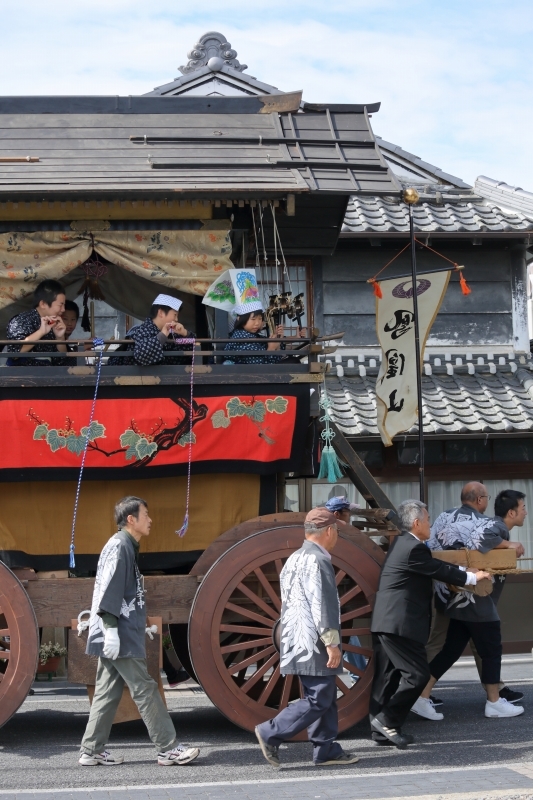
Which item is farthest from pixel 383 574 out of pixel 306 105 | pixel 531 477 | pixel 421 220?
pixel 421 220

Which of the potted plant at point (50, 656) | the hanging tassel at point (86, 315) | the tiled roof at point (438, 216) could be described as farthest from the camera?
the tiled roof at point (438, 216)

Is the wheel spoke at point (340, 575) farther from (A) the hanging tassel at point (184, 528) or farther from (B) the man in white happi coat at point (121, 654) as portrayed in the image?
(B) the man in white happi coat at point (121, 654)

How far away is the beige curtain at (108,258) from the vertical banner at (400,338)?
2.58 m

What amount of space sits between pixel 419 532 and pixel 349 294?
23.0 ft

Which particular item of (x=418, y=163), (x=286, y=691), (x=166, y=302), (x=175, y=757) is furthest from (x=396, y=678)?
(x=418, y=163)

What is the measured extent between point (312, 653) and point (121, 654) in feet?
4.01

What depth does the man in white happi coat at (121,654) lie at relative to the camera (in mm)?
6305

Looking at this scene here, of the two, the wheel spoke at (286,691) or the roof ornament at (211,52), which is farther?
the roof ornament at (211,52)

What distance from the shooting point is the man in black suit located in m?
6.89

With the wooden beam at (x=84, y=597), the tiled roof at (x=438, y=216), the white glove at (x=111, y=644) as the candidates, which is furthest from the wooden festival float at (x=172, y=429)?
the tiled roof at (x=438, y=216)

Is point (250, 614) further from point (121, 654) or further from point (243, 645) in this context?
point (121, 654)

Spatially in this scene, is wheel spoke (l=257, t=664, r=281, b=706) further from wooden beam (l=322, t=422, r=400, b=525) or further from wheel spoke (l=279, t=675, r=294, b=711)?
wooden beam (l=322, t=422, r=400, b=525)

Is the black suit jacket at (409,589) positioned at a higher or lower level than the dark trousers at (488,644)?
higher

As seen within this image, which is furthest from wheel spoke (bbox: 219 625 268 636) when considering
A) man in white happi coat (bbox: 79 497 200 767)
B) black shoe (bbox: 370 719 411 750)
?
black shoe (bbox: 370 719 411 750)
